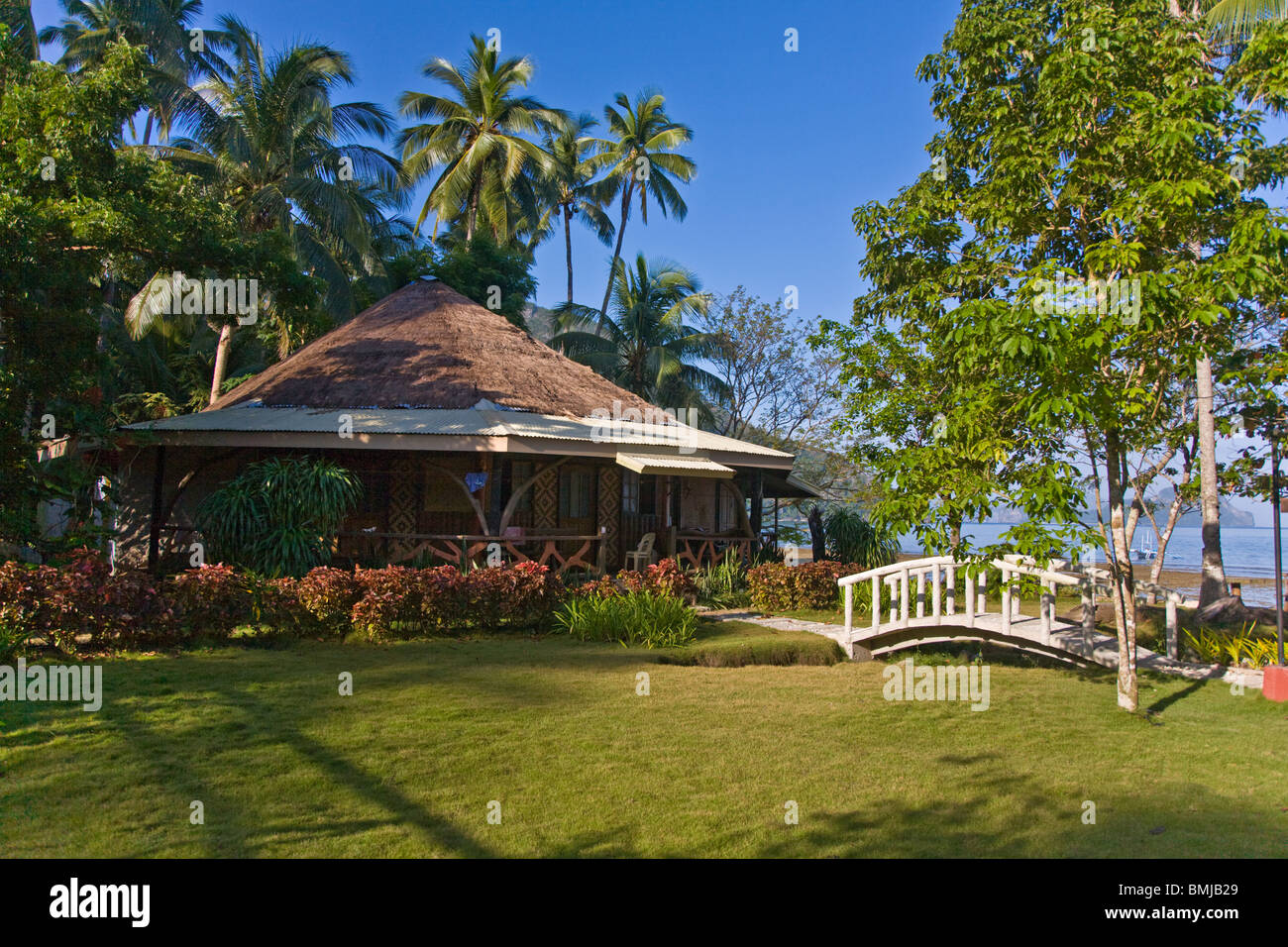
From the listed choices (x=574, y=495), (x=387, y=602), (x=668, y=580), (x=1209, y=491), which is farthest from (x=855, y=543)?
(x=387, y=602)

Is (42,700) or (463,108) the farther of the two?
(463,108)

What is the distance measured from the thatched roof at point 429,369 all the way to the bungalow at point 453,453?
1.8 inches

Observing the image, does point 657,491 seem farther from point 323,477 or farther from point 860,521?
point 323,477

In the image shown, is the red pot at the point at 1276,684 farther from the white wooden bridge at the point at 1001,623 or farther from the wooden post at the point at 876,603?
the wooden post at the point at 876,603

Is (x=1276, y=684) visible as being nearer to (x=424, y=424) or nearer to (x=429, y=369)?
(x=424, y=424)

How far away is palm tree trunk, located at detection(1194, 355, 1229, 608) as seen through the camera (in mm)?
13852

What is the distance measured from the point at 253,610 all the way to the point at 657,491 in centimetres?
991

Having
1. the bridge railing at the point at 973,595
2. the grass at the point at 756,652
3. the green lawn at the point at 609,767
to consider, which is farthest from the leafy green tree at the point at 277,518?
the bridge railing at the point at 973,595

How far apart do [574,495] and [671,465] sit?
2.93 metres

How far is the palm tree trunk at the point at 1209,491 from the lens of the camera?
45.4 ft

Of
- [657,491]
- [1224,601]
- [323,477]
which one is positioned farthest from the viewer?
[657,491]

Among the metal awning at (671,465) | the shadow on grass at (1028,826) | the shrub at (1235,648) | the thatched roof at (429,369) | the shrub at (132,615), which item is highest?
the thatched roof at (429,369)

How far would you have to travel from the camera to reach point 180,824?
4.61 m
